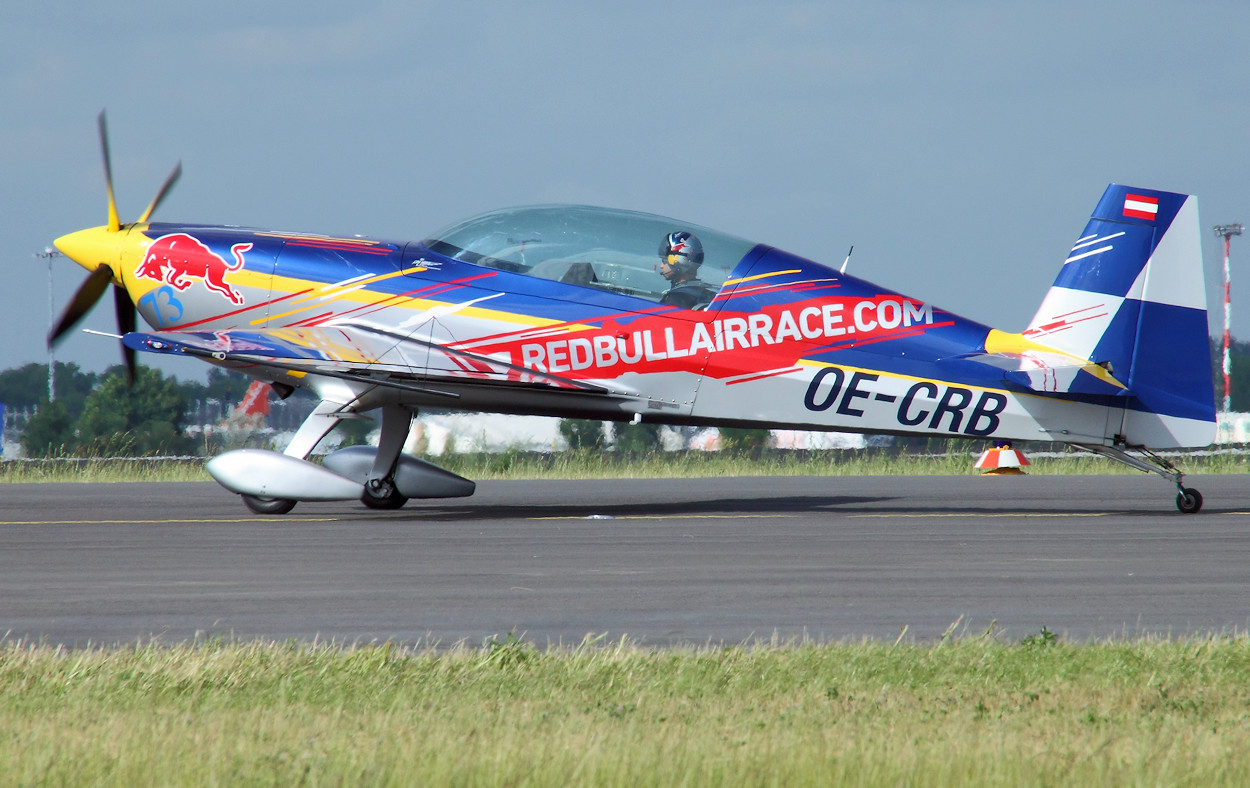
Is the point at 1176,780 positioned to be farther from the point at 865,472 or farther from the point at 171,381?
the point at 171,381

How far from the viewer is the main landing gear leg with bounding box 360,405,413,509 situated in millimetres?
11945

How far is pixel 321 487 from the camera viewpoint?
440 inches

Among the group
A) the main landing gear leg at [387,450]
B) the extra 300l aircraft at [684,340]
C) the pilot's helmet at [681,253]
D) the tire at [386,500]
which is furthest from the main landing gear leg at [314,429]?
the pilot's helmet at [681,253]

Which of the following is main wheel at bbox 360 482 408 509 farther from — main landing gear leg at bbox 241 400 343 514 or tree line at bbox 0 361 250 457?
tree line at bbox 0 361 250 457

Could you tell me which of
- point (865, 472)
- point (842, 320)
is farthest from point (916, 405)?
point (865, 472)

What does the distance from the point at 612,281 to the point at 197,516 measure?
4745mm

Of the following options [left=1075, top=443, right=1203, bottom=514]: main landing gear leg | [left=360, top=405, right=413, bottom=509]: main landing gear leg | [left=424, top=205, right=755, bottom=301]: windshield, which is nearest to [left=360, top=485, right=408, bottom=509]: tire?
[left=360, top=405, right=413, bottom=509]: main landing gear leg

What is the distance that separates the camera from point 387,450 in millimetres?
12008

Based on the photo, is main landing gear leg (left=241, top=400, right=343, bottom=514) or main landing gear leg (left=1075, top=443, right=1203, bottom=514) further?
main landing gear leg (left=241, top=400, right=343, bottom=514)

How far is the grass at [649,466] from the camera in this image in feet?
65.2

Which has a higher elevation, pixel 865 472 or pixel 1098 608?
pixel 1098 608

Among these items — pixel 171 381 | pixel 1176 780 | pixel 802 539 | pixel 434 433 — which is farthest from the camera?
pixel 171 381

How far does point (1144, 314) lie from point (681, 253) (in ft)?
14.3

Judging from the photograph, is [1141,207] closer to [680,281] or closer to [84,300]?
[680,281]
